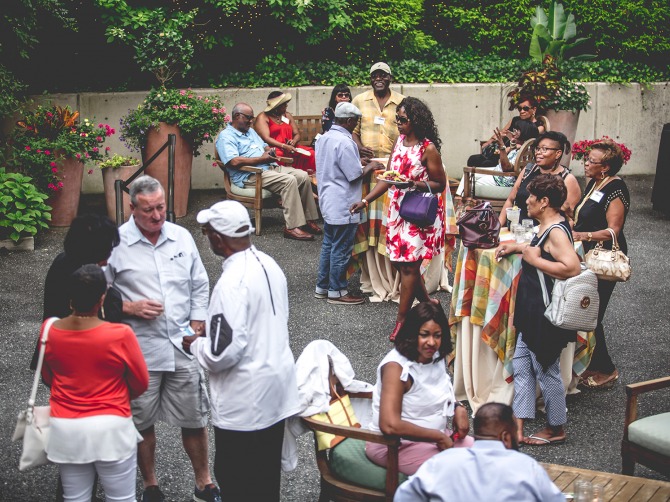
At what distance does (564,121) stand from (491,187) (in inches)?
156

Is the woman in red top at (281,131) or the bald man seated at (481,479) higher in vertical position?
the woman in red top at (281,131)

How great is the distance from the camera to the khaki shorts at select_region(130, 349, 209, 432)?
497 cm

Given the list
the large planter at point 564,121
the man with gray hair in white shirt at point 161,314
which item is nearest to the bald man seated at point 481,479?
the man with gray hair in white shirt at point 161,314

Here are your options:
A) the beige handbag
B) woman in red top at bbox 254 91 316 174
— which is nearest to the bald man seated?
the beige handbag

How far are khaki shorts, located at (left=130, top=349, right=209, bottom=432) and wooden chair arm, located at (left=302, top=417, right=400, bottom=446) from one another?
909mm

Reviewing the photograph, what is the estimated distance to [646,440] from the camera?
495 centimetres

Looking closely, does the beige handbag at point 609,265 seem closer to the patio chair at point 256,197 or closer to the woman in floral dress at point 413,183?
the woman in floral dress at point 413,183

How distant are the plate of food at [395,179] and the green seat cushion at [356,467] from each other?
330 centimetres

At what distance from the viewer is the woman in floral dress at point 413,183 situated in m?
7.40

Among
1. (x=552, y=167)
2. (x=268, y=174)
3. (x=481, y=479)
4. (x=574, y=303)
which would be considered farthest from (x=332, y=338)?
(x=481, y=479)

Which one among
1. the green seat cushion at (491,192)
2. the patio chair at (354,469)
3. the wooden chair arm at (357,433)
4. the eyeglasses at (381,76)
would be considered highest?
the eyeglasses at (381,76)

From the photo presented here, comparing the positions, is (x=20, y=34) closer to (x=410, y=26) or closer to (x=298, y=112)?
(x=298, y=112)

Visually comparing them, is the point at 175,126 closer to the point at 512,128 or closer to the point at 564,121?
the point at 512,128

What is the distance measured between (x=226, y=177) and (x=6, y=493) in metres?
6.39
